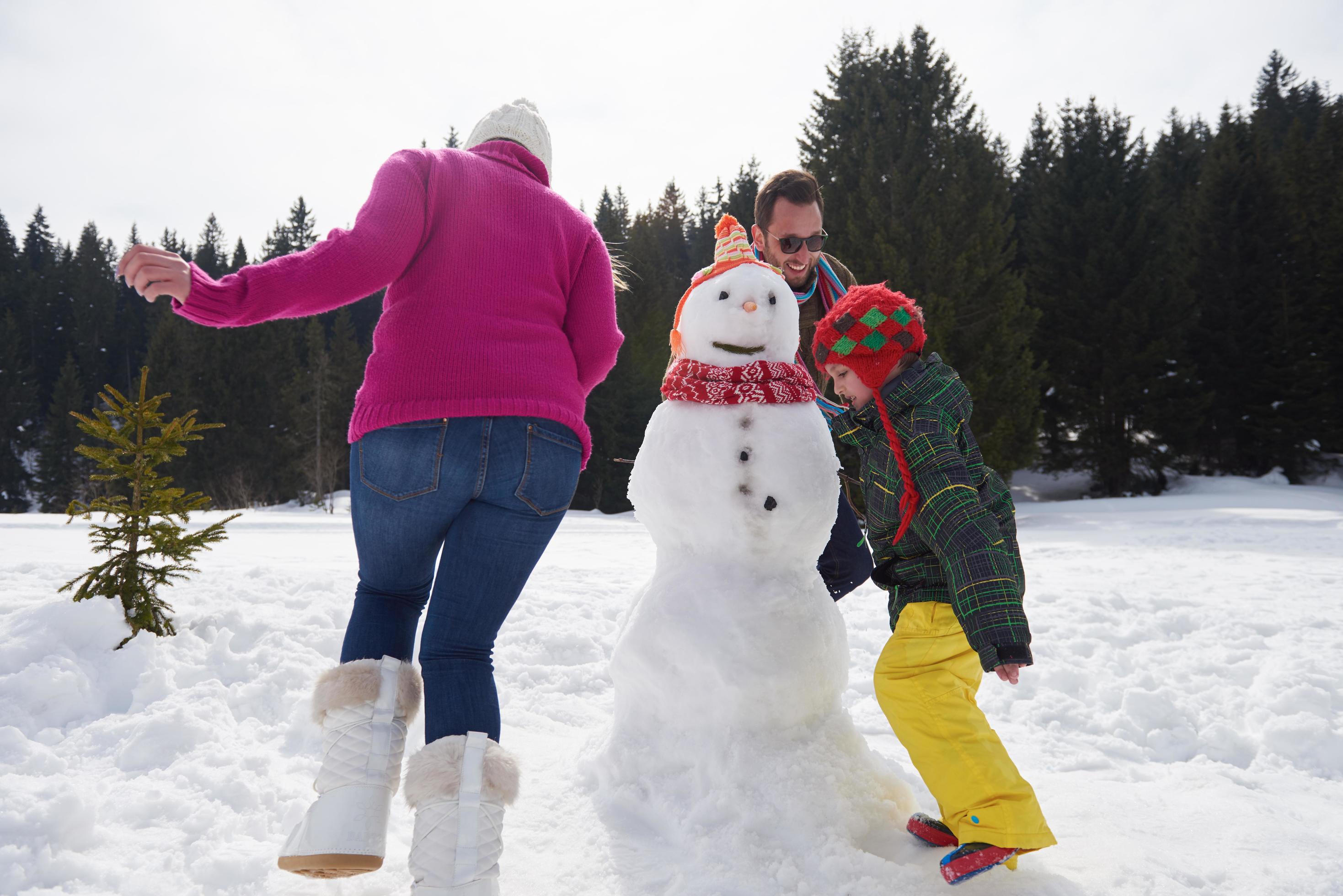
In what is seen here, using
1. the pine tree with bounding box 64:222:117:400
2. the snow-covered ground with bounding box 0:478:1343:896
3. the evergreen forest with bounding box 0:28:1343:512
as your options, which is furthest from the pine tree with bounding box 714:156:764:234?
the pine tree with bounding box 64:222:117:400

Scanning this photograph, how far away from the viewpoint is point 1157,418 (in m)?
18.8

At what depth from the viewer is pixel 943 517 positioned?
1.98m

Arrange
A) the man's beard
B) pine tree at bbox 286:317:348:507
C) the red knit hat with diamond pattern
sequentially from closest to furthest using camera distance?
the red knit hat with diamond pattern < the man's beard < pine tree at bbox 286:317:348:507

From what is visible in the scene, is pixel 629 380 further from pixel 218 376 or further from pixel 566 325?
pixel 566 325

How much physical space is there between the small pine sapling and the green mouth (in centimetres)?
234

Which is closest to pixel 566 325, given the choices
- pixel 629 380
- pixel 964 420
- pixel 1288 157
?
pixel 964 420

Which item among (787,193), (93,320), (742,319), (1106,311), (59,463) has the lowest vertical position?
(742,319)

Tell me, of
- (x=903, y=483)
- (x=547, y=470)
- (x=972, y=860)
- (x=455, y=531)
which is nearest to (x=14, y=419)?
(x=455, y=531)

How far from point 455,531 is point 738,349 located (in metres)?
1.16

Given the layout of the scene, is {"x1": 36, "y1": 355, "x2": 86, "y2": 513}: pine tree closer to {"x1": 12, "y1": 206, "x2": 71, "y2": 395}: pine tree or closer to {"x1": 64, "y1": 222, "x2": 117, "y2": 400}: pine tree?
{"x1": 64, "y1": 222, "x2": 117, "y2": 400}: pine tree

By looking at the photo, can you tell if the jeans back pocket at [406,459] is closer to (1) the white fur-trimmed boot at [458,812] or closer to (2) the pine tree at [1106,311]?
(1) the white fur-trimmed boot at [458,812]

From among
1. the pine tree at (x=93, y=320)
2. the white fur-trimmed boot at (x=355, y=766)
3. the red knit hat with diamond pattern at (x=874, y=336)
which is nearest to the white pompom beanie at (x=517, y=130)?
the red knit hat with diamond pattern at (x=874, y=336)

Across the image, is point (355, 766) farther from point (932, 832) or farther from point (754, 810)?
point (932, 832)

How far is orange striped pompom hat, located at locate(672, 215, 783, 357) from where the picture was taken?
2615mm
